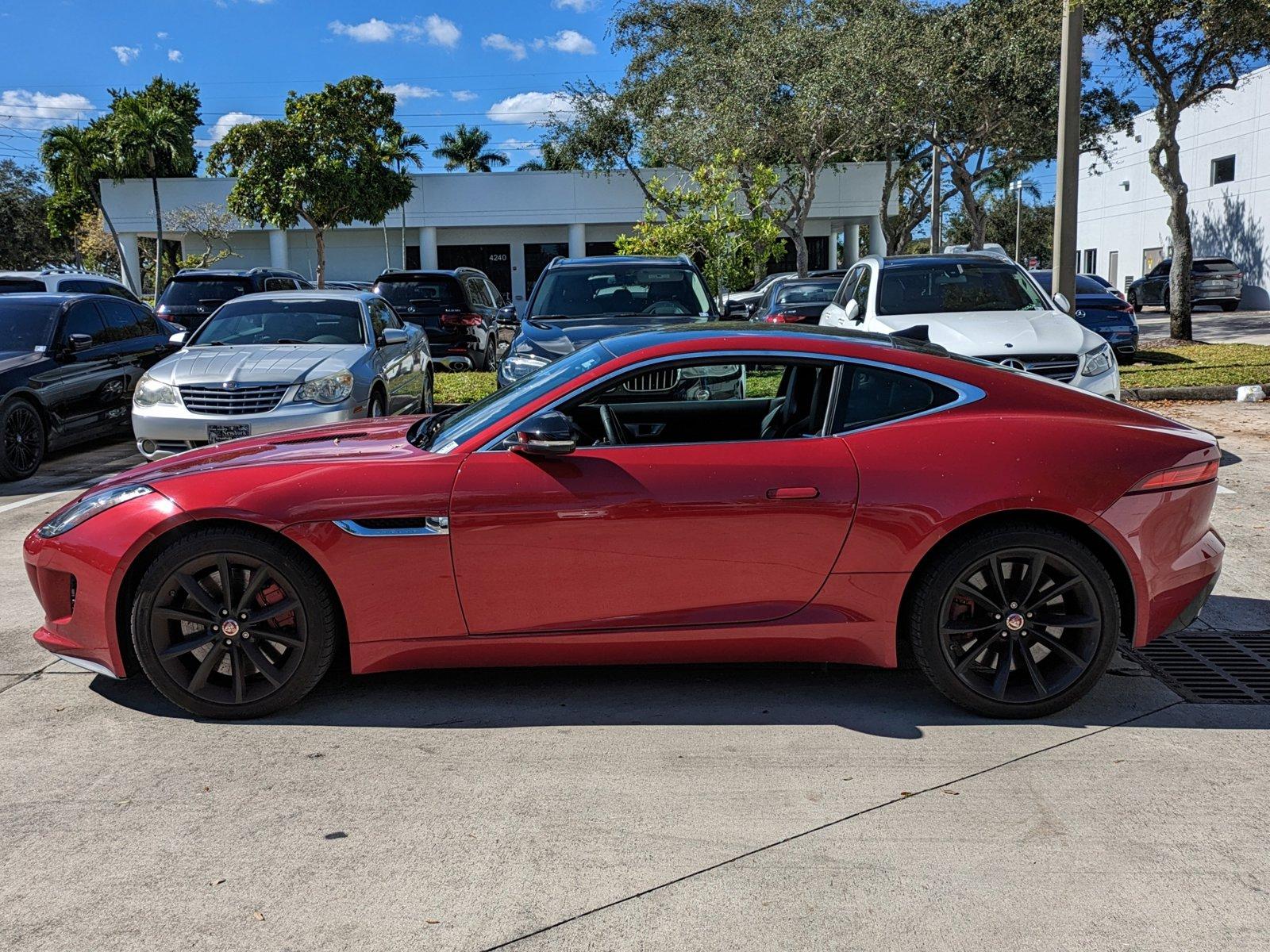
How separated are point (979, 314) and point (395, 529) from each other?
718cm

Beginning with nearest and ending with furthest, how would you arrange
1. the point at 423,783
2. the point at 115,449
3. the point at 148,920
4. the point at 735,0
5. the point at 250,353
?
the point at 148,920 → the point at 423,783 → the point at 250,353 → the point at 115,449 → the point at 735,0

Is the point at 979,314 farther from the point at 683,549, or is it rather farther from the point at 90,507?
the point at 90,507

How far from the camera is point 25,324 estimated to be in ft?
36.2

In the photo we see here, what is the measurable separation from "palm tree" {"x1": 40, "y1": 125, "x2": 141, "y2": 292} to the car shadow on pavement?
40.8 m

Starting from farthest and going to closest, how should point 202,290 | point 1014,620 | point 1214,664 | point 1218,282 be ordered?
1. point 1218,282
2. point 202,290
3. point 1214,664
4. point 1014,620

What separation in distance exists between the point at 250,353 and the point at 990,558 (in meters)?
7.14

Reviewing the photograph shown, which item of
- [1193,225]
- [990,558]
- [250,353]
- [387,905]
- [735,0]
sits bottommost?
[387,905]

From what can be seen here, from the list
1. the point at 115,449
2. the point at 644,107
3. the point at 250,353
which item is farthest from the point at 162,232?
the point at 250,353

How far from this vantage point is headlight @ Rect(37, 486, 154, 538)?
4363 millimetres

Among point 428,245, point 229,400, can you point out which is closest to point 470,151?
point 428,245

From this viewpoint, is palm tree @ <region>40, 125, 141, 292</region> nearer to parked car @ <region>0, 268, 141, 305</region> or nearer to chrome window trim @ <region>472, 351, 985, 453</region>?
parked car @ <region>0, 268, 141, 305</region>

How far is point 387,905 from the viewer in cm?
307

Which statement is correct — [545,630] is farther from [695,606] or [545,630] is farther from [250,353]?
Result: [250,353]

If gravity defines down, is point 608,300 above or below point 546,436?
above
